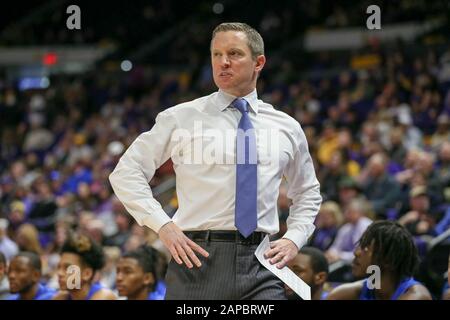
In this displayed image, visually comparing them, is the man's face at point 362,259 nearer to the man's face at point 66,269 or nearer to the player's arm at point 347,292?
the player's arm at point 347,292

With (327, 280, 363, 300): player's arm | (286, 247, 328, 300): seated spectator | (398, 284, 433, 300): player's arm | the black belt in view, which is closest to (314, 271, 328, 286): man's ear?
(286, 247, 328, 300): seated spectator

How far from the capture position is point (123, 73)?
57.4 feet

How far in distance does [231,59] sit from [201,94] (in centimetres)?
1161

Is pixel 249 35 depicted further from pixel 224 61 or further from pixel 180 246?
pixel 180 246

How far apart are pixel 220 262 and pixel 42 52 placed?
17650 millimetres

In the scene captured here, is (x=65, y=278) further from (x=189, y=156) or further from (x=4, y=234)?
(x=4, y=234)

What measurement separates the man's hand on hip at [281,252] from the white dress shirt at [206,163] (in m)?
0.04

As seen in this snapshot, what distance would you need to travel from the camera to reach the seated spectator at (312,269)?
476 cm

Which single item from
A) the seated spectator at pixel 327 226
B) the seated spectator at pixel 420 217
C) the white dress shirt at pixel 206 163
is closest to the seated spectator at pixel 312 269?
the white dress shirt at pixel 206 163

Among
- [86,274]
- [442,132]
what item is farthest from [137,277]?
[442,132]

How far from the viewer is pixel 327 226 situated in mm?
7875

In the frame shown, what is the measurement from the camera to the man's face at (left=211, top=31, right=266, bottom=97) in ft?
10.3

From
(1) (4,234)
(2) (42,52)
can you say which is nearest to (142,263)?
(1) (4,234)

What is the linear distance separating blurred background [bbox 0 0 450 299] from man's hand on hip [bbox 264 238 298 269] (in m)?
2.59
